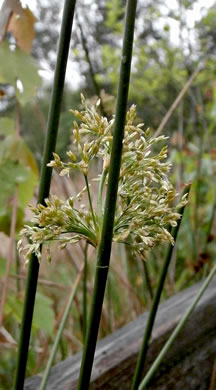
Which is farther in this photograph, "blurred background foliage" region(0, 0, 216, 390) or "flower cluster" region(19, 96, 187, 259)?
"blurred background foliage" region(0, 0, 216, 390)

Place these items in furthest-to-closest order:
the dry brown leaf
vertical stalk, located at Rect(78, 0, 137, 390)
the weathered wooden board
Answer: the weathered wooden board < the dry brown leaf < vertical stalk, located at Rect(78, 0, 137, 390)

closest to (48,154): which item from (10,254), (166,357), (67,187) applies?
(10,254)

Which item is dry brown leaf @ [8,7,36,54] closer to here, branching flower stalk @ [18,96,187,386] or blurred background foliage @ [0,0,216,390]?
blurred background foliage @ [0,0,216,390]

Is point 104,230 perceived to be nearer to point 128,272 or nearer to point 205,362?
point 205,362

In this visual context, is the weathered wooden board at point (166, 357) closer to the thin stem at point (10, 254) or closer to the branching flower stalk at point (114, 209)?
A: the thin stem at point (10, 254)

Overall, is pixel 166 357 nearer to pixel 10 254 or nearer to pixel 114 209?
pixel 10 254

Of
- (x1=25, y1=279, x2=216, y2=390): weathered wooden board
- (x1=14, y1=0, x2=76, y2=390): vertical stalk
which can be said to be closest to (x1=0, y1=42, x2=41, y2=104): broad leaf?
(x1=14, y1=0, x2=76, y2=390): vertical stalk

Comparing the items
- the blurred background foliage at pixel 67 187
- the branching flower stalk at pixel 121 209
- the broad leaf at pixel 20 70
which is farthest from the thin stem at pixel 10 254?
the branching flower stalk at pixel 121 209

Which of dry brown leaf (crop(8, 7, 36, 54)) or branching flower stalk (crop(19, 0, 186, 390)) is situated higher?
dry brown leaf (crop(8, 7, 36, 54))
